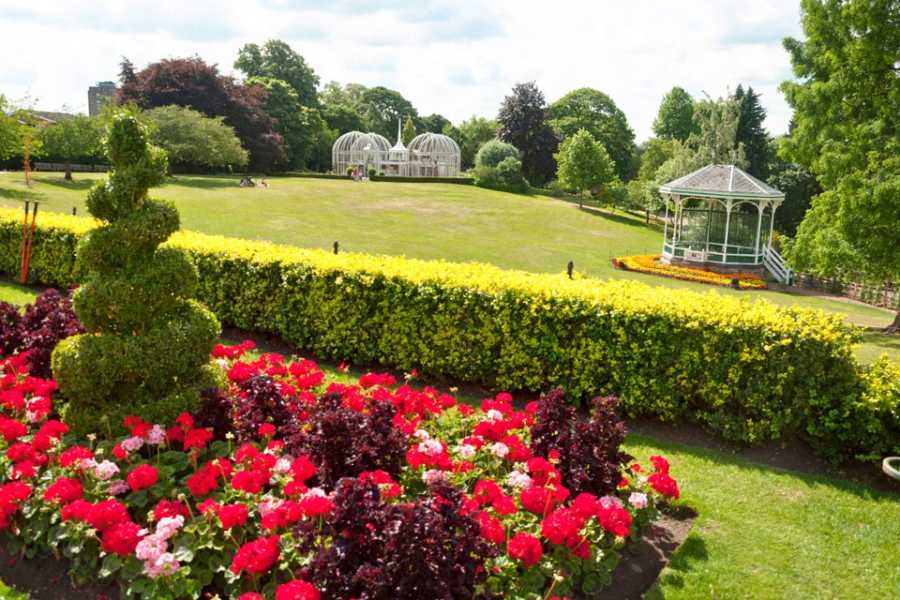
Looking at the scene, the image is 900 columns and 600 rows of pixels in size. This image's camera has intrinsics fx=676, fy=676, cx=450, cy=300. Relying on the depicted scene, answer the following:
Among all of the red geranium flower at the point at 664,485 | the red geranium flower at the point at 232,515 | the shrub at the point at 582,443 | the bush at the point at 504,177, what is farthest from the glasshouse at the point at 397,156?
the red geranium flower at the point at 232,515

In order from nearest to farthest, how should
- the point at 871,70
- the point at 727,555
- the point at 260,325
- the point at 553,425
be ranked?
the point at 727,555 < the point at 553,425 < the point at 260,325 < the point at 871,70

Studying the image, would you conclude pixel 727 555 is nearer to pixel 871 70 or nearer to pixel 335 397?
pixel 335 397

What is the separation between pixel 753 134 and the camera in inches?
1697

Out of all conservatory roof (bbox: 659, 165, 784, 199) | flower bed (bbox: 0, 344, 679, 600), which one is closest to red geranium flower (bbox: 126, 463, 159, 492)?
flower bed (bbox: 0, 344, 679, 600)

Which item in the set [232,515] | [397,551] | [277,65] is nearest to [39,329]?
[232,515]

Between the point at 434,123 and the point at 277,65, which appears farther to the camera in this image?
the point at 434,123

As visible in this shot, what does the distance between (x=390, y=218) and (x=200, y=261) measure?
23402 mm

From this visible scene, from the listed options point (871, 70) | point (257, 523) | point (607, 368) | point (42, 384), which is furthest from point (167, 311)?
point (871, 70)

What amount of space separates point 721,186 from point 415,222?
46.0 feet

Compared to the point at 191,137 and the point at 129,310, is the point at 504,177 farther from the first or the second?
the point at 129,310

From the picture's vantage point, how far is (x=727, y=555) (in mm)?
5027

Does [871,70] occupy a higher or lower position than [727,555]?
higher

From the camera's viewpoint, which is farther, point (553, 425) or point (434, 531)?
point (553, 425)

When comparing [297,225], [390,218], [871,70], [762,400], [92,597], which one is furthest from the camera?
[390,218]
